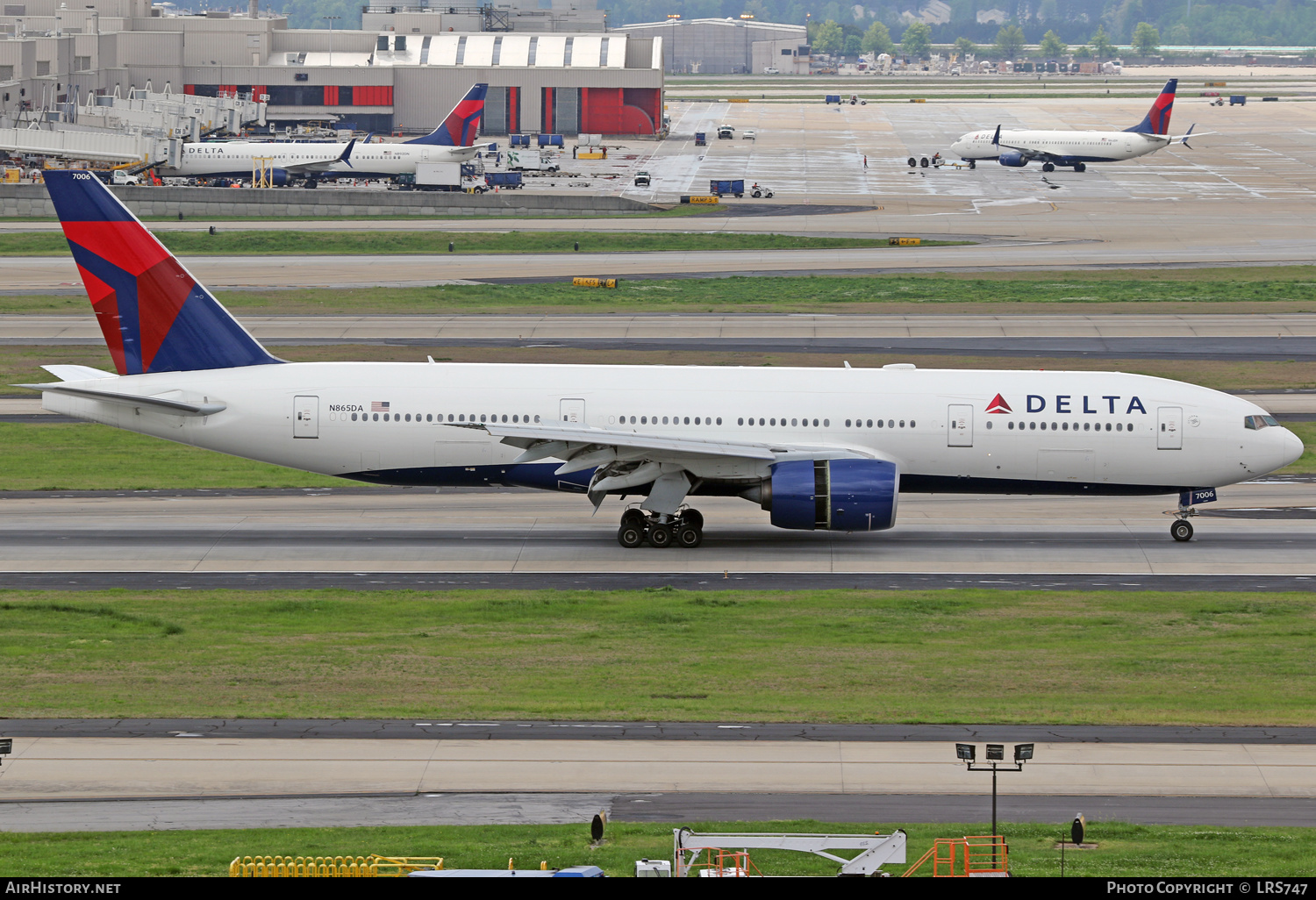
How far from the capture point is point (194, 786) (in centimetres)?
2336

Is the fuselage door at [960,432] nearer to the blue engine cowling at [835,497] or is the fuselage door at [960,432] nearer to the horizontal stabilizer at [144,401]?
the blue engine cowling at [835,497]

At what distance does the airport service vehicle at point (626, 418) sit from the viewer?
40.1m

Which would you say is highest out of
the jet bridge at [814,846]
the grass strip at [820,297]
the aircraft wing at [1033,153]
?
the aircraft wing at [1033,153]

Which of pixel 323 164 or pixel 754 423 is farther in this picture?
pixel 323 164

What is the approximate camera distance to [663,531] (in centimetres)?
4072

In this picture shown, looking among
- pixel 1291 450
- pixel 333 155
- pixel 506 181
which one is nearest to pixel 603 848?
pixel 1291 450

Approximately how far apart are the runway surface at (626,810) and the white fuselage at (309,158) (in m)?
108

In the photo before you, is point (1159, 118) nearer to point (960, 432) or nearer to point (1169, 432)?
point (1169, 432)

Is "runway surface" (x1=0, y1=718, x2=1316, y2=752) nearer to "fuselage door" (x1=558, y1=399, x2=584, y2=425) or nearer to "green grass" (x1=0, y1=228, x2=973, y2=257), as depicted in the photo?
"fuselage door" (x1=558, y1=399, x2=584, y2=425)

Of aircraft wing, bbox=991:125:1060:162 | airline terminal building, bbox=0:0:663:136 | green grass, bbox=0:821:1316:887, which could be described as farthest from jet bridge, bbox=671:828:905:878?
airline terminal building, bbox=0:0:663:136

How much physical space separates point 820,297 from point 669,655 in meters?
52.0

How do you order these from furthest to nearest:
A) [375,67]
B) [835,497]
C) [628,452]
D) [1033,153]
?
[375,67], [1033,153], [628,452], [835,497]

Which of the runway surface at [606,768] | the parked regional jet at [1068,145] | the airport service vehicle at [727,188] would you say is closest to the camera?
the runway surface at [606,768]

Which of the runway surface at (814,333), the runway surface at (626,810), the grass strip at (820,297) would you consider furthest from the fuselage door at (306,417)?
the grass strip at (820,297)
